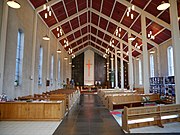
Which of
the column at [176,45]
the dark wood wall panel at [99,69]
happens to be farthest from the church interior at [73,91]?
the dark wood wall panel at [99,69]

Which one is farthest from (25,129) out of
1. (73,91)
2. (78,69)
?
(78,69)

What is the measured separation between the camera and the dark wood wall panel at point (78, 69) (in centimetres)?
2403

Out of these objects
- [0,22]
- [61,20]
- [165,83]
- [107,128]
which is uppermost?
[61,20]

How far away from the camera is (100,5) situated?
11008 mm

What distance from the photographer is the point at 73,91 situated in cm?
1074

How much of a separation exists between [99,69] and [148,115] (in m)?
19.7

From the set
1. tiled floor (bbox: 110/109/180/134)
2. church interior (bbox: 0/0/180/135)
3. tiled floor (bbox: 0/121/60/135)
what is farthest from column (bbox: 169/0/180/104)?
tiled floor (bbox: 0/121/60/135)

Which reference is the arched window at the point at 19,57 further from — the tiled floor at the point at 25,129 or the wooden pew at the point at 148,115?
the wooden pew at the point at 148,115

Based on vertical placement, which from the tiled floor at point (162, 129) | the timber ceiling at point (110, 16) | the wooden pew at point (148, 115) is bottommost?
the tiled floor at point (162, 129)

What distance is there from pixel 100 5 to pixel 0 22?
740 centimetres

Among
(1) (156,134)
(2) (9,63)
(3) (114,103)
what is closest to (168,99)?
(3) (114,103)

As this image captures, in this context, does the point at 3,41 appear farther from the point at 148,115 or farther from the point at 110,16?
the point at 110,16

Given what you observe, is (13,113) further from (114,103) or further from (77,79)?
(77,79)

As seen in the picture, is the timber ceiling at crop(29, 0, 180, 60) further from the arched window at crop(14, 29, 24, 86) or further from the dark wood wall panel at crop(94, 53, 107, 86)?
the dark wood wall panel at crop(94, 53, 107, 86)
